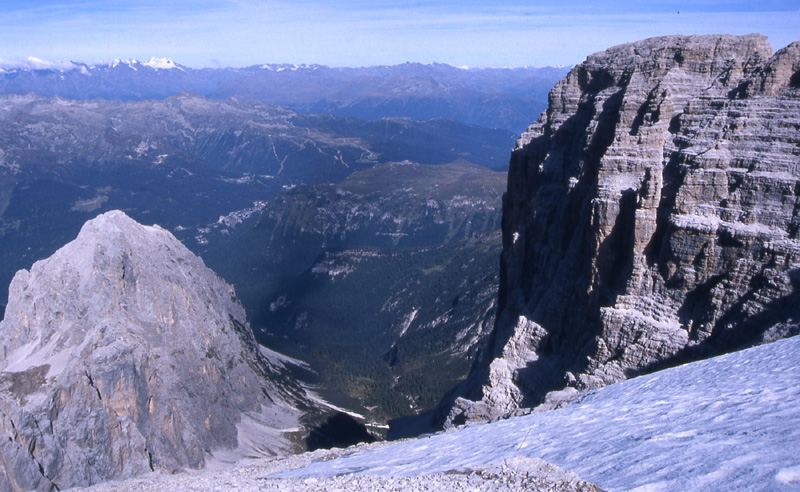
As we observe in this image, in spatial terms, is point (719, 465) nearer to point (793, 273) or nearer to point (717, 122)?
point (793, 273)

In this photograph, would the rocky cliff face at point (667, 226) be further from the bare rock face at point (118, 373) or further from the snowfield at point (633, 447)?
the bare rock face at point (118, 373)

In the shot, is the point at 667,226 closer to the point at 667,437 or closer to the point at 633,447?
the point at 667,437

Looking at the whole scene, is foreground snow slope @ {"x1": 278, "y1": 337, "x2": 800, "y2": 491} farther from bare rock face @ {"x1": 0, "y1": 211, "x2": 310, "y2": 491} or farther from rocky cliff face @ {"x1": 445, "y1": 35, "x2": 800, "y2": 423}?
bare rock face @ {"x1": 0, "y1": 211, "x2": 310, "y2": 491}

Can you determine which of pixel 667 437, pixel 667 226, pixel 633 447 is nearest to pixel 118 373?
pixel 667 226

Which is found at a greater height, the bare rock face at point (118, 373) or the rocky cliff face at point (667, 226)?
the rocky cliff face at point (667, 226)

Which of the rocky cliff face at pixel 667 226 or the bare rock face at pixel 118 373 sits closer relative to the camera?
the rocky cliff face at pixel 667 226

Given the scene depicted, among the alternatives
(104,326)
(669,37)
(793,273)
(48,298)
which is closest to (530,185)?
(669,37)

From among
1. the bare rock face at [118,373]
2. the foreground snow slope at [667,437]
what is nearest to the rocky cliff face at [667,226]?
the foreground snow slope at [667,437]
